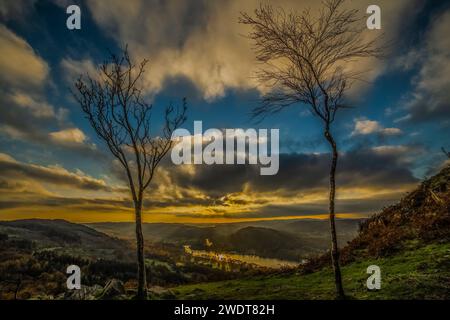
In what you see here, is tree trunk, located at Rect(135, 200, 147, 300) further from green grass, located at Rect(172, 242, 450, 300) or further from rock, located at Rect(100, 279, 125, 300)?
green grass, located at Rect(172, 242, 450, 300)

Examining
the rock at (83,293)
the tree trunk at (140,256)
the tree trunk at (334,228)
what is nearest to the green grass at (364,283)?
the tree trunk at (334,228)

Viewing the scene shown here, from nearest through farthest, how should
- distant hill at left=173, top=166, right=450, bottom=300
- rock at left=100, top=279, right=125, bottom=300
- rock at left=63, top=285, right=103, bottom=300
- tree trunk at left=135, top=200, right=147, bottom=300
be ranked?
distant hill at left=173, top=166, right=450, bottom=300 < tree trunk at left=135, top=200, right=147, bottom=300 < rock at left=100, top=279, right=125, bottom=300 < rock at left=63, top=285, right=103, bottom=300

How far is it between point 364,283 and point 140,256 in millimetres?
10673

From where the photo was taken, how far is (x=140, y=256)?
15.2 m

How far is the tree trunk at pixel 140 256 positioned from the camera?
14.7m

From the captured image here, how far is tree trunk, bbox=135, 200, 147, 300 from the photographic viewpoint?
14686mm

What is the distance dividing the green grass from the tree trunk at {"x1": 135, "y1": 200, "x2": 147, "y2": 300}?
2719 mm

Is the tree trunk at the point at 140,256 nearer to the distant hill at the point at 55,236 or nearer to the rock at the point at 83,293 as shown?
the rock at the point at 83,293

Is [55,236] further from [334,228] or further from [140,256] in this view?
[334,228]

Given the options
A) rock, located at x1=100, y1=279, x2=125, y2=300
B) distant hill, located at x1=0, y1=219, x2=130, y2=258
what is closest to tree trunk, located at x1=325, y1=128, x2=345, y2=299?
rock, located at x1=100, y1=279, x2=125, y2=300

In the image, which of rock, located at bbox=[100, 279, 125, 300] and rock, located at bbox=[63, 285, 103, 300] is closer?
rock, located at bbox=[100, 279, 125, 300]

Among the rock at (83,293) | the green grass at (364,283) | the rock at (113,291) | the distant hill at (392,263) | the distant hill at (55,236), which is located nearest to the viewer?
the green grass at (364,283)

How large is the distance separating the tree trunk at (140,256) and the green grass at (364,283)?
272 cm

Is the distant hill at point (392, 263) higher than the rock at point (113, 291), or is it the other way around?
the distant hill at point (392, 263)
